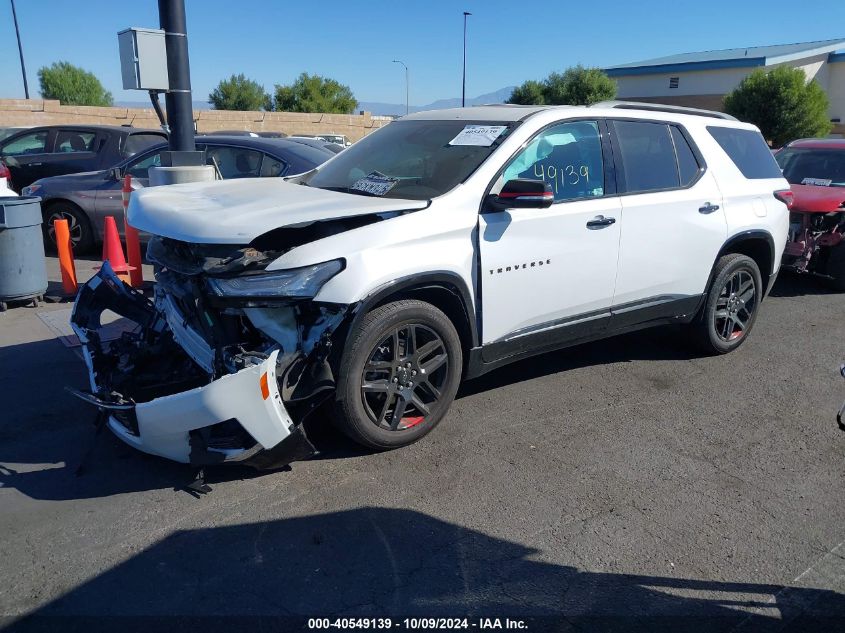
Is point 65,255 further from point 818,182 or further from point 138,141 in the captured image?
point 818,182

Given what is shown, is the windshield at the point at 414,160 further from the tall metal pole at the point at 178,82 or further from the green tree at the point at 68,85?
the green tree at the point at 68,85

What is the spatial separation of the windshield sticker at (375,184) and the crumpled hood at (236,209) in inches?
6.0

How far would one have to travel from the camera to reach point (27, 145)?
38.5 ft

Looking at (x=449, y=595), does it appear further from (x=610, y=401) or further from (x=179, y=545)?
(x=610, y=401)

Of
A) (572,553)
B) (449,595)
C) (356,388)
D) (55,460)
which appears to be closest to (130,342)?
(55,460)

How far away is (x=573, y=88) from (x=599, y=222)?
147ft

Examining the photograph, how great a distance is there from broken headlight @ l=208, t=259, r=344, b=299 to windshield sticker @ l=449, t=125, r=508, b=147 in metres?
1.41

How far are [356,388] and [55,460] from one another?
1.74 meters

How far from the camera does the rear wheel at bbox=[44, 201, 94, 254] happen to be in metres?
9.16

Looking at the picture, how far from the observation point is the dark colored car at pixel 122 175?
8596 millimetres

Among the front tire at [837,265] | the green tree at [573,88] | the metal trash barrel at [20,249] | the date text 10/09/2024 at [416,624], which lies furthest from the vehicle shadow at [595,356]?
the green tree at [573,88]

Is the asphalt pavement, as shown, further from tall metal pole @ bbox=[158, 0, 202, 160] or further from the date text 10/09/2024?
tall metal pole @ bbox=[158, 0, 202, 160]

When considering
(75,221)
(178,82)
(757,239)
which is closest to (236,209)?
(178,82)

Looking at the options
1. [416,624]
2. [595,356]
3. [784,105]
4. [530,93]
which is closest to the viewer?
[416,624]
